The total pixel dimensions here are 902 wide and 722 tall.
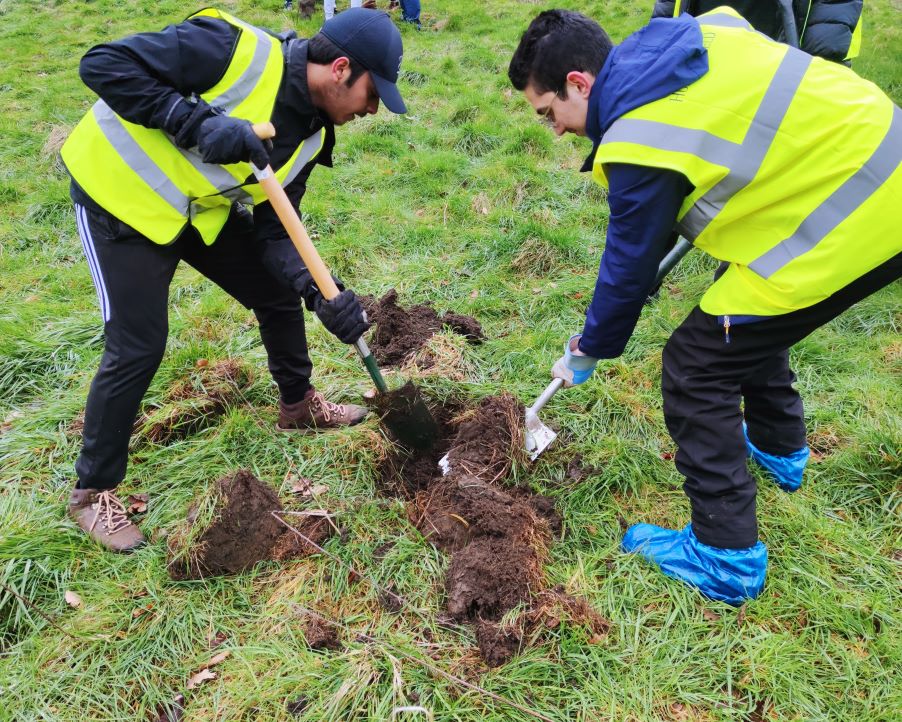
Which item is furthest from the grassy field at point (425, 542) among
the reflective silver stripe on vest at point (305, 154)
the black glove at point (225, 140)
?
the black glove at point (225, 140)

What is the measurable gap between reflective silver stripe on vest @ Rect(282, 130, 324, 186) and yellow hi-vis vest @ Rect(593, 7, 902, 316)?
126 centimetres

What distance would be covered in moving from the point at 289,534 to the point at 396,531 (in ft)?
1.54

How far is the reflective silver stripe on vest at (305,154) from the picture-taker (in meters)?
2.52

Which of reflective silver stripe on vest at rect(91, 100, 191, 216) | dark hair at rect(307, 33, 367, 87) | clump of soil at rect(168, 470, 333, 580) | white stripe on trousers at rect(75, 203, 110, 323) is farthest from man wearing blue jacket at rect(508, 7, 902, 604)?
white stripe on trousers at rect(75, 203, 110, 323)

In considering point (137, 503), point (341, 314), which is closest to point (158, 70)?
point (341, 314)

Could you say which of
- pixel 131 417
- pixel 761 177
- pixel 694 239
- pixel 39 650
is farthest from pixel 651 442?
pixel 39 650

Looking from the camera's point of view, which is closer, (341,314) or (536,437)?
(341,314)

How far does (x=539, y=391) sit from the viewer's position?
11.0 feet

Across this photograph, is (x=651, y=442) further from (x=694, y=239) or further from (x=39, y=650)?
(x=39, y=650)

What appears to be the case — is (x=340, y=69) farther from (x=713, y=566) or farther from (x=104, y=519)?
(x=713, y=566)

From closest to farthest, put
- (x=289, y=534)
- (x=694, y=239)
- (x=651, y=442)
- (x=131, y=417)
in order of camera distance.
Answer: (x=694, y=239), (x=131, y=417), (x=289, y=534), (x=651, y=442)

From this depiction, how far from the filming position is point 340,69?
2.30 m

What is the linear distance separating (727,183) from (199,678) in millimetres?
2499

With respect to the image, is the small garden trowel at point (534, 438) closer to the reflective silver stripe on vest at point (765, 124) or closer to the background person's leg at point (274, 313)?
the background person's leg at point (274, 313)
